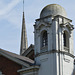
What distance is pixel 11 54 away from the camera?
132 feet

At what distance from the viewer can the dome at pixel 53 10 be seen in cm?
3700

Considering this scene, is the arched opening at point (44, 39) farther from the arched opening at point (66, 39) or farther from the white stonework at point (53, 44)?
the arched opening at point (66, 39)

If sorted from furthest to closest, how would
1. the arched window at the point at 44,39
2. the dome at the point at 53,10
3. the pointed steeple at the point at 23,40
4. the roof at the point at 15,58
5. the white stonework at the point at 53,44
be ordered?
the pointed steeple at the point at 23,40 < the roof at the point at 15,58 < the arched window at the point at 44,39 < the dome at the point at 53,10 < the white stonework at the point at 53,44

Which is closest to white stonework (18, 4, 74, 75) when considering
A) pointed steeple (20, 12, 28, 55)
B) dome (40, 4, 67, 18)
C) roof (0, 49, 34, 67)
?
dome (40, 4, 67, 18)

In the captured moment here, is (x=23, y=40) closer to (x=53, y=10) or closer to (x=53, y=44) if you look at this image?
(x=53, y=10)

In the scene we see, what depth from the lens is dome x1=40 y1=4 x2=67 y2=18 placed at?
1457 inches

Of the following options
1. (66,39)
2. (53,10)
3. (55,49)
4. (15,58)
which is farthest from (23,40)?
(55,49)

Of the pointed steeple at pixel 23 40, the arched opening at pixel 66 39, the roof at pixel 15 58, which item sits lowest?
the roof at pixel 15 58

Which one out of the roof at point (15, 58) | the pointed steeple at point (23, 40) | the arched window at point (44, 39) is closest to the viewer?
the arched window at point (44, 39)

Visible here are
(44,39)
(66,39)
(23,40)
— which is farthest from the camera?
(23,40)

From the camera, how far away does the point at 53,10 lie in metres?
37.1

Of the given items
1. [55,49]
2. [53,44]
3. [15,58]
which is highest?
[53,44]

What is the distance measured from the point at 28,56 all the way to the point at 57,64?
1220cm

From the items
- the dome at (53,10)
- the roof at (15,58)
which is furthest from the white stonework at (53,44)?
the roof at (15,58)
